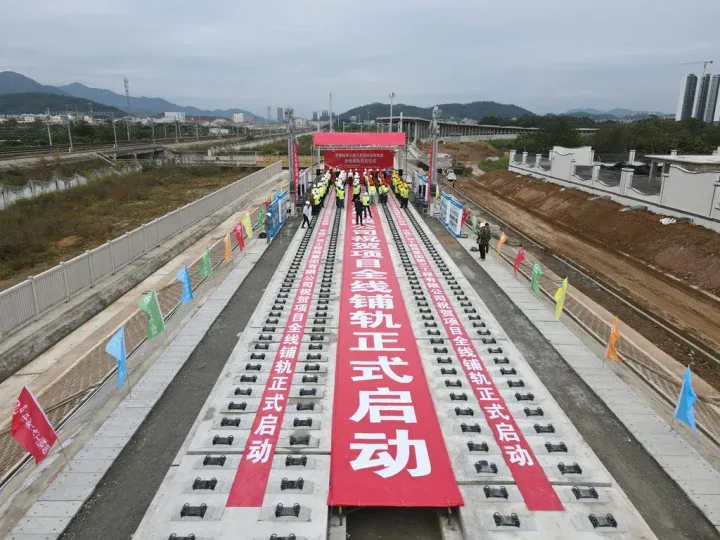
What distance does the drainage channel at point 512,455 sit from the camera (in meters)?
5.22

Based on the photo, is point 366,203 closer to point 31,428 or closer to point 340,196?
point 340,196

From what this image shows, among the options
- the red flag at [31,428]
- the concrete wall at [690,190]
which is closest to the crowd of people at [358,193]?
the concrete wall at [690,190]

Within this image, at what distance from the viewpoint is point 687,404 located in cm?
647

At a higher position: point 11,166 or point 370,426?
point 11,166

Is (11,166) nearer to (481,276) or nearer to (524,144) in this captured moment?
(481,276)

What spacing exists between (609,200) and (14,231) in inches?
1079

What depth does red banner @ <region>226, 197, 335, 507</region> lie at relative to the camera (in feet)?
18.5

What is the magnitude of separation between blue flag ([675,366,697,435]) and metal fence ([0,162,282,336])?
446 inches

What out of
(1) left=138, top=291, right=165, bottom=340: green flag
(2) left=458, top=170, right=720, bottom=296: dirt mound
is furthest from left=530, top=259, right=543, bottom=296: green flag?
(1) left=138, top=291, right=165, bottom=340: green flag

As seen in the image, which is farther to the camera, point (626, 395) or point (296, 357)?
point (296, 357)

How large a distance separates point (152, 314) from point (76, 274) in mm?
3762

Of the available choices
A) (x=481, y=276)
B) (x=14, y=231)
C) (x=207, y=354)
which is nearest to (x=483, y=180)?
(x=481, y=276)

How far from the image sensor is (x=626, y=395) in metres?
7.72

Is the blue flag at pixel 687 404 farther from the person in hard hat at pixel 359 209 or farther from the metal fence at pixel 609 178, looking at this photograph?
the metal fence at pixel 609 178
